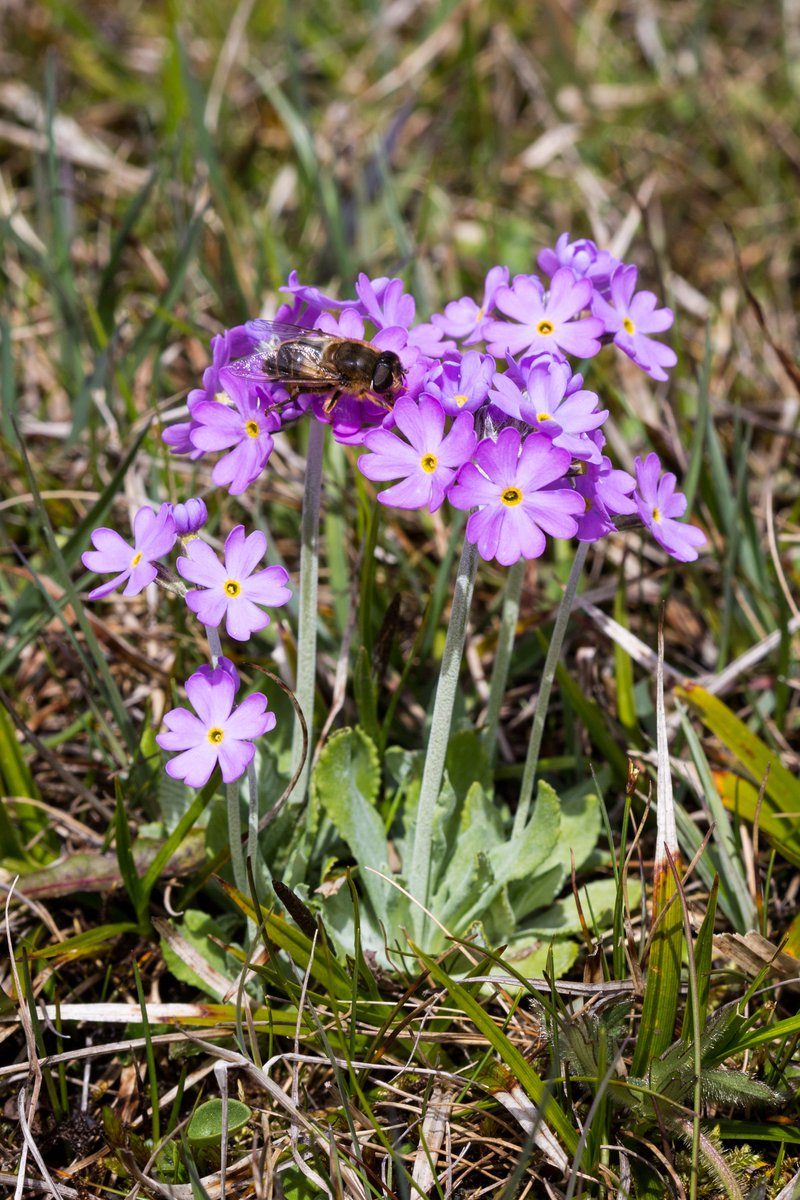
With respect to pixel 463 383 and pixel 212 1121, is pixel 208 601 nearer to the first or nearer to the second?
pixel 463 383

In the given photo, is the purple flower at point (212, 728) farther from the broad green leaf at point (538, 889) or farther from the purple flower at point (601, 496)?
the broad green leaf at point (538, 889)

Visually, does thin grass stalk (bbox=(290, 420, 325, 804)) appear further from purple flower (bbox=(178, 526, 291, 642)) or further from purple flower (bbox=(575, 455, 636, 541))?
purple flower (bbox=(575, 455, 636, 541))

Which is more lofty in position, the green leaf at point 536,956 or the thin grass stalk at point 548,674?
the thin grass stalk at point 548,674

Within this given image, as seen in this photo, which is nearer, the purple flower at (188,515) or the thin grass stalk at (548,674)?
the purple flower at (188,515)

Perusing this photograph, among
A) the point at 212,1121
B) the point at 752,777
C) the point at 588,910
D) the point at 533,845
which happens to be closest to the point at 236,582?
the point at 533,845

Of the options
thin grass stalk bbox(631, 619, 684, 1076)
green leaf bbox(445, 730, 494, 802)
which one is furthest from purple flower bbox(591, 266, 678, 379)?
green leaf bbox(445, 730, 494, 802)

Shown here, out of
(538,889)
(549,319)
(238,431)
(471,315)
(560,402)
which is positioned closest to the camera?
(560,402)

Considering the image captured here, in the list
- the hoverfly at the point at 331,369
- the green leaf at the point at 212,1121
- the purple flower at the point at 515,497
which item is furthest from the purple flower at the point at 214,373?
the green leaf at the point at 212,1121
